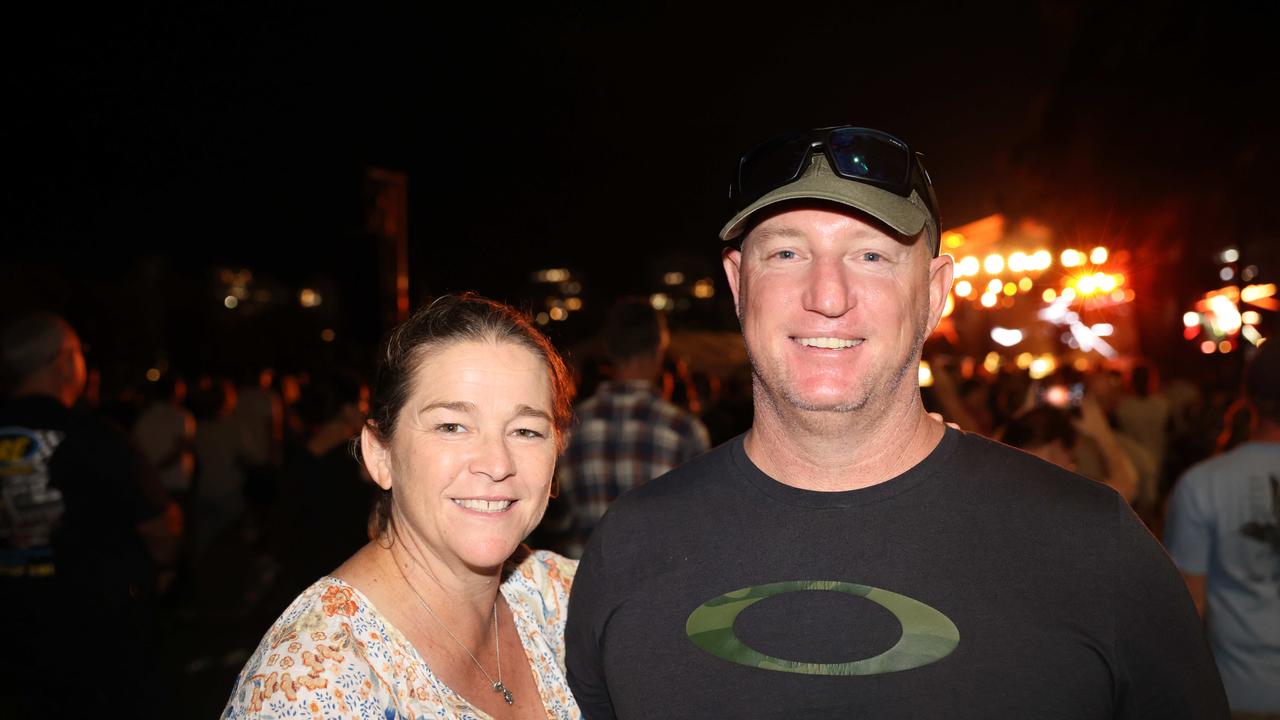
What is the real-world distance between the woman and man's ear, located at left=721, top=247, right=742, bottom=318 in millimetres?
520

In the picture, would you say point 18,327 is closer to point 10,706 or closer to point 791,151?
point 10,706

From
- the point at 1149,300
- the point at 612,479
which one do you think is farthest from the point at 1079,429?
the point at 1149,300

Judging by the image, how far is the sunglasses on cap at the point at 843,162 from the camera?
6.28ft

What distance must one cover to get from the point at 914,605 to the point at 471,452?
1075 millimetres

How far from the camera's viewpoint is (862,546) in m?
1.81

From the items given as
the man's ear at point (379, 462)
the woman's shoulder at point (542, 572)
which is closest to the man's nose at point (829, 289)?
the man's ear at point (379, 462)

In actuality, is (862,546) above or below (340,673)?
above

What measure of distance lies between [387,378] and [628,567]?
812 mm

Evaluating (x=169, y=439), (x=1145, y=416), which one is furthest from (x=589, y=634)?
(x=1145, y=416)

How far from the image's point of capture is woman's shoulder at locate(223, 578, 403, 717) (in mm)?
1755

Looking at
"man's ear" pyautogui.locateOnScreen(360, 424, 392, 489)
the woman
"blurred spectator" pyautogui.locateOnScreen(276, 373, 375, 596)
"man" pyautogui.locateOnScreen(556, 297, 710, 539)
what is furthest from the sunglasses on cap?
"man" pyautogui.locateOnScreen(556, 297, 710, 539)

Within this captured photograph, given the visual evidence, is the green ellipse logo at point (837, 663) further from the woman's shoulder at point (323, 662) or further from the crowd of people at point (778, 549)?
the woman's shoulder at point (323, 662)

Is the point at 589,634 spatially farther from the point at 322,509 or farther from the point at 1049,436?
the point at 1049,436

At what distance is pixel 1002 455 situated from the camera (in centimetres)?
192
